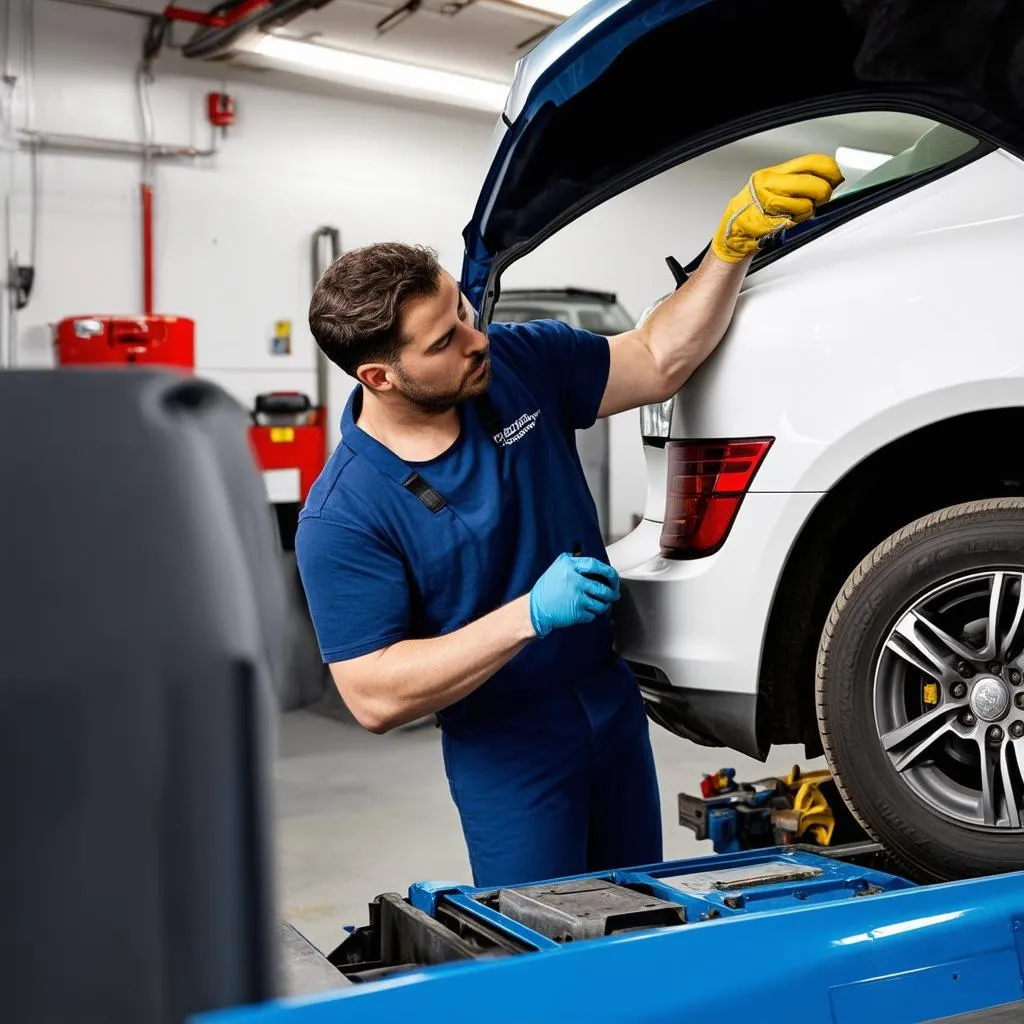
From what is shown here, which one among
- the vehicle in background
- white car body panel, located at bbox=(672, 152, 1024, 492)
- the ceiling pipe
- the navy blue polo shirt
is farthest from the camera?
the vehicle in background

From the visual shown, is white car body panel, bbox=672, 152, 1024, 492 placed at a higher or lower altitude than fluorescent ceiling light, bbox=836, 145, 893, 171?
lower

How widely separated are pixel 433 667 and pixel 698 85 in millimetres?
1101

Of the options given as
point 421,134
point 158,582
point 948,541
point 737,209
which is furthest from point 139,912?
point 421,134

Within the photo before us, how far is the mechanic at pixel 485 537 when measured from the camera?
2178 mm

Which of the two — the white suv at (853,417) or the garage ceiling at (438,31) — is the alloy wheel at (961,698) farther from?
the garage ceiling at (438,31)

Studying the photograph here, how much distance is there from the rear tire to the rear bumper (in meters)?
0.13

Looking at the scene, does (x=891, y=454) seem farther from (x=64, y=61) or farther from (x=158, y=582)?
(x=64, y=61)

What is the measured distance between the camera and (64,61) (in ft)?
23.6

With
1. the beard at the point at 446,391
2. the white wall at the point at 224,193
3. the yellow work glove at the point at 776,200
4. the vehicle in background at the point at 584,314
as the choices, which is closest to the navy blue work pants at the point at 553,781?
the beard at the point at 446,391

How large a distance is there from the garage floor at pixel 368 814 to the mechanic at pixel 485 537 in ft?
4.59

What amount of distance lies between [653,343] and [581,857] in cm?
100

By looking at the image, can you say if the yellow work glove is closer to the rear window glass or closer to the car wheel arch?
the rear window glass

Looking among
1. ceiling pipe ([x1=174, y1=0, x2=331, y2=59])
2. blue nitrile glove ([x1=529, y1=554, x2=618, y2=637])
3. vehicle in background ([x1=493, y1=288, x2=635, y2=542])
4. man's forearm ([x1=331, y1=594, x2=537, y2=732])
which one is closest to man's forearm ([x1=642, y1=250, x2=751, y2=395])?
blue nitrile glove ([x1=529, y1=554, x2=618, y2=637])

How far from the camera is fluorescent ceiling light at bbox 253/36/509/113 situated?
727 cm
